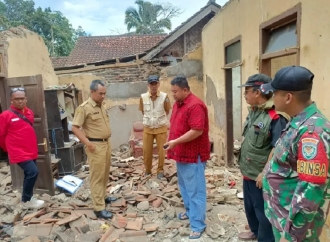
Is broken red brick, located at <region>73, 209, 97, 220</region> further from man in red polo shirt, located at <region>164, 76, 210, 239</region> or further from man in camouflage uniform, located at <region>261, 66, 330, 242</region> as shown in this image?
man in camouflage uniform, located at <region>261, 66, 330, 242</region>

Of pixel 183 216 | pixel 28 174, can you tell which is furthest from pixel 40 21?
pixel 183 216

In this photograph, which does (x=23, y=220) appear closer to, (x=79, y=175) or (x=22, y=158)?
(x=22, y=158)

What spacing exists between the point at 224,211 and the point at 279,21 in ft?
9.42

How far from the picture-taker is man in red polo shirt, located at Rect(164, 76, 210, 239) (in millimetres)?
3131

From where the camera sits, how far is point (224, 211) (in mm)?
4160

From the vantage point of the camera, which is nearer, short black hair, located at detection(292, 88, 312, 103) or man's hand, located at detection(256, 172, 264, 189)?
short black hair, located at detection(292, 88, 312, 103)

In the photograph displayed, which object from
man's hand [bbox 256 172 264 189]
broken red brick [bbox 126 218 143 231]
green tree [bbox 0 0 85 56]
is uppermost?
green tree [bbox 0 0 85 56]

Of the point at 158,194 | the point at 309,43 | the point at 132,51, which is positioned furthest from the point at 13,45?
the point at 132,51

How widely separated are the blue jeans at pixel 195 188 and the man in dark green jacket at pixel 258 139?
631mm

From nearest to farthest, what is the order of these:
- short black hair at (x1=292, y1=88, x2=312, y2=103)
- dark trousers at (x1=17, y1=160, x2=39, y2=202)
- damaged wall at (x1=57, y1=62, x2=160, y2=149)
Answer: short black hair at (x1=292, y1=88, x2=312, y2=103) < dark trousers at (x1=17, y1=160, x2=39, y2=202) < damaged wall at (x1=57, y1=62, x2=160, y2=149)

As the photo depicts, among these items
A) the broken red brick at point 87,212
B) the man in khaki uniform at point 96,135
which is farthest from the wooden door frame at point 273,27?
the broken red brick at point 87,212

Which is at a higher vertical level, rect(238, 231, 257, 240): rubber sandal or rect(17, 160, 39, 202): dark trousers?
rect(17, 160, 39, 202): dark trousers

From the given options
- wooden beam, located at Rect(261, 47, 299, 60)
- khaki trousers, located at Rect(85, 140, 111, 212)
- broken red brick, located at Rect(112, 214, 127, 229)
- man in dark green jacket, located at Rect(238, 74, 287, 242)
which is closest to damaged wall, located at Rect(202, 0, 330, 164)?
wooden beam, located at Rect(261, 47, 299, 60)

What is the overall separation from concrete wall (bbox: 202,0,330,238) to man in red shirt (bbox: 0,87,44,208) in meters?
3.90
